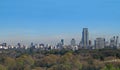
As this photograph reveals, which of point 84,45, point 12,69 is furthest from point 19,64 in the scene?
point 84,45

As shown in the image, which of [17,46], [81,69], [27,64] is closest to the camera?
[81,69]

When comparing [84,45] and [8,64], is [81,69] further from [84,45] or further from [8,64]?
[84,45]

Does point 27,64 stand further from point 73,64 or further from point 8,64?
point 73,64

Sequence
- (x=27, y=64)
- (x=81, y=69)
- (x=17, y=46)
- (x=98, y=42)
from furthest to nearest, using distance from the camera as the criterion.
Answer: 1. (x=17, y=46)
2. (x=98, y=42)
3. (x=27, y=64)
4. (x=81, y=69)

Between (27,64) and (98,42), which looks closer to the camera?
(27,64)

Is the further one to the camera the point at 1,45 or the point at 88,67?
the point at 1,45

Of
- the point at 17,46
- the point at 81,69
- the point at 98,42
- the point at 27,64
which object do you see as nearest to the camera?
the point at 81,69

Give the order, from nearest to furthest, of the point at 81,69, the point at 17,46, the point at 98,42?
1. the point at 81,69
2. the point at 98,42
3. the point at 17,46

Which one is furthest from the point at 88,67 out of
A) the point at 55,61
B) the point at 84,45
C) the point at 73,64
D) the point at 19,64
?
the point at 84,45
